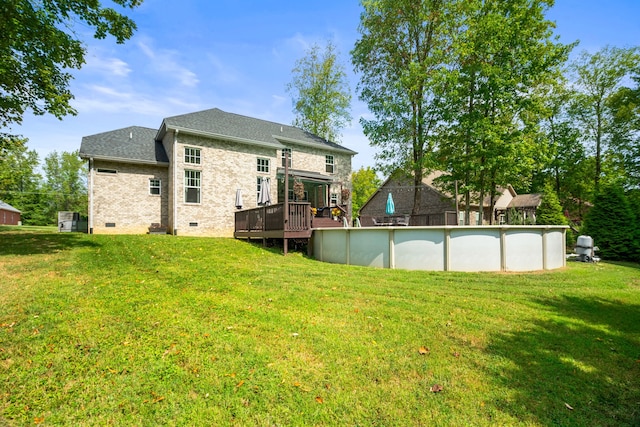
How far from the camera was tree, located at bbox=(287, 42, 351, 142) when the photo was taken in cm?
3002

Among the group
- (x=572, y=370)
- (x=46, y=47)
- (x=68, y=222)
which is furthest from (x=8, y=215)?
(x=572, y=370)

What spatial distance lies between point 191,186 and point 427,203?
18999 mm

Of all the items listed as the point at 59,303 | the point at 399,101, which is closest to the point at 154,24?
the point at 59,303

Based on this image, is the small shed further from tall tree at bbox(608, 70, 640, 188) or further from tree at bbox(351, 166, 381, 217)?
tall tree at bbox(608, 70, 640, 188)

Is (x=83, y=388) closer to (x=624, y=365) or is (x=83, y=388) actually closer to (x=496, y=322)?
(x=496, y=322)

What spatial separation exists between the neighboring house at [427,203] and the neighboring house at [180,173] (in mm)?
5453

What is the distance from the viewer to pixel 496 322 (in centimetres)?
480

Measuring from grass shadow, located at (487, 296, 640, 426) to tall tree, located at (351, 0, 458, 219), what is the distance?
1279 centimetres

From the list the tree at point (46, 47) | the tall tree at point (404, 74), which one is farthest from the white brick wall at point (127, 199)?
the tall tree at point (404, 74)

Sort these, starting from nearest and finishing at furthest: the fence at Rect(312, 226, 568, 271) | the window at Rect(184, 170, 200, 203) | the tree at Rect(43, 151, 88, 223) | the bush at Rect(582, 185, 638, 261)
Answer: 1. the fence at Rect(312, 226, 568, 271)
2. the bush at Rect(582, 185, 638, 261)
3. the window at Rect(184, 170, 200, 203)
4. the tree at Rect(43, 151, 88, 223)

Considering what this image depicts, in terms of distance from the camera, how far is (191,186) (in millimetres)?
16188

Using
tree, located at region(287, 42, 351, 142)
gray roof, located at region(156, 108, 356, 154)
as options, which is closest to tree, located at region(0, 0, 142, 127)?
gray roof, located at region(156, 108, 356, 154)

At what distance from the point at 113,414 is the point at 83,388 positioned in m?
0.58

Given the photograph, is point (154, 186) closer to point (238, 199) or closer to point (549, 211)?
point (238, 199)
